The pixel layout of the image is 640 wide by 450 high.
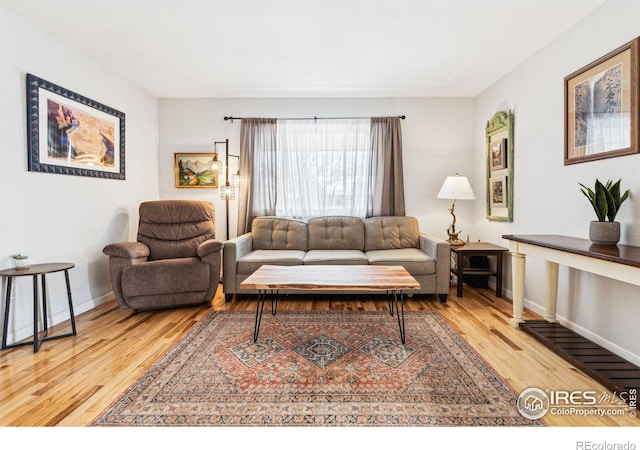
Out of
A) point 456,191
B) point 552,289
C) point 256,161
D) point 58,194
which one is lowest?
point 552,289

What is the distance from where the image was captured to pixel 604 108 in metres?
2.30

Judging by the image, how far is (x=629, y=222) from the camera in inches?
84.5

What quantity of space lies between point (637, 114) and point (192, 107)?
447 centimetres

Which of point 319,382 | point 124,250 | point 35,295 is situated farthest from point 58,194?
point 319,382

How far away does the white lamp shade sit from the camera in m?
3.79

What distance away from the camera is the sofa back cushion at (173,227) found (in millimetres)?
3504

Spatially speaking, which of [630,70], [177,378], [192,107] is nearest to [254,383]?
[177,378]

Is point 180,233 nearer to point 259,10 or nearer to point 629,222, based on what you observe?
point 259,10

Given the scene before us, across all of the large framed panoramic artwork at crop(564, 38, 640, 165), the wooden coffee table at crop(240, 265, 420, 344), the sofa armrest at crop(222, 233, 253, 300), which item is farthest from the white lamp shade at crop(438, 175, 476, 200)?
Answer: the sofa armrest at crop(222, 233, 253, 300)

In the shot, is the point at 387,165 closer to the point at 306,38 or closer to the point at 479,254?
the point at 479,254

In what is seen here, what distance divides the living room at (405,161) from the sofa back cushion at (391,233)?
1.35 ft

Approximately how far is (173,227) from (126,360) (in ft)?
5.56

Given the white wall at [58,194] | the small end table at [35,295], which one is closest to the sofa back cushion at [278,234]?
the white wall at [58,194]

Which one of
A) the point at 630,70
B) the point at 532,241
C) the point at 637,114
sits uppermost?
the point at 630,70
